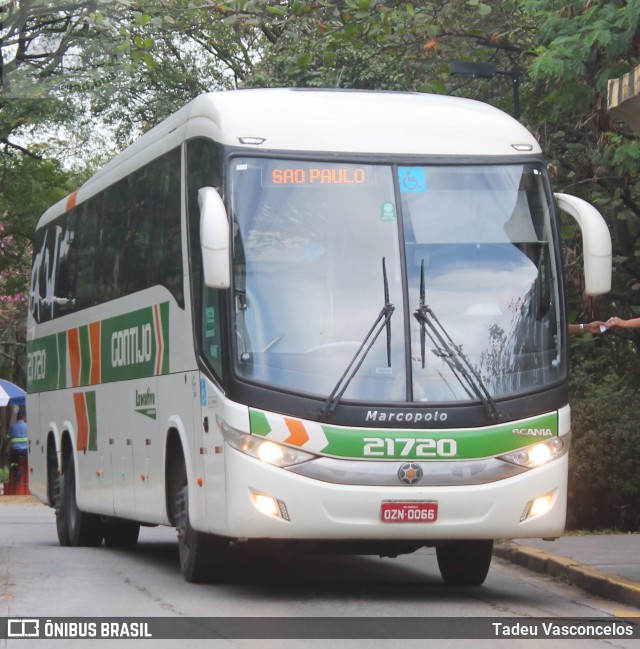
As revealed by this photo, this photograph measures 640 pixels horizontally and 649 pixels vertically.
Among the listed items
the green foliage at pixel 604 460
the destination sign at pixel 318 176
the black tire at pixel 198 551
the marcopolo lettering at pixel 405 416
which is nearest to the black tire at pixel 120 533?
the black tire at pixel 198 551

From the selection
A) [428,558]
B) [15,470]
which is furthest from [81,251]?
[15,470]

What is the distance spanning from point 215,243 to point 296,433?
1.39 m

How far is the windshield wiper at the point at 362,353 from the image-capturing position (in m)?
10.1

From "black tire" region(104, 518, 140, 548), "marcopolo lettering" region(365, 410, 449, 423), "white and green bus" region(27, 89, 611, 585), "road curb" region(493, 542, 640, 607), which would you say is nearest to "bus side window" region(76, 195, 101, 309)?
"black tire" region(104, 518, 140, 548)

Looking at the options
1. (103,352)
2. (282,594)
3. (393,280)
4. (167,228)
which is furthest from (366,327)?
(103,352)

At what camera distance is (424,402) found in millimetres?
10273

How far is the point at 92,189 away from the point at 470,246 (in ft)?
20.7

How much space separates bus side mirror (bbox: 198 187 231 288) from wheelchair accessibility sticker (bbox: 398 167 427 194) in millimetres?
1390

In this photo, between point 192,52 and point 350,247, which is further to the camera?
point 192,52

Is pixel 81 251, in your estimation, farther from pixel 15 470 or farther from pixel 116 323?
pixel 15 470

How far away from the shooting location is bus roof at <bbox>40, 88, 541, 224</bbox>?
10906 millimetres

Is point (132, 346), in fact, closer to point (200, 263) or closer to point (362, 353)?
point (200, 263)

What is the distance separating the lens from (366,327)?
1038cm

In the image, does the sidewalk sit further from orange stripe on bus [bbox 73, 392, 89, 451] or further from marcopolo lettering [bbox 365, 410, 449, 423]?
orange stripe on bus [bbox 73, 392, 89, 451]
